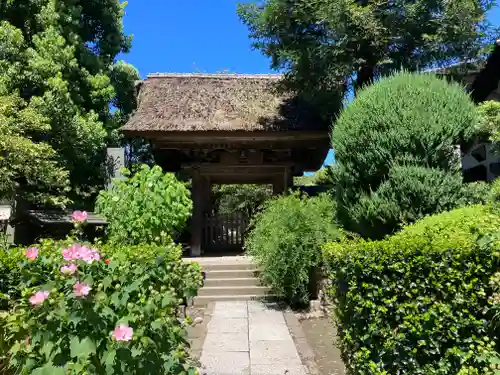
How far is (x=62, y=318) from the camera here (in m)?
2.09

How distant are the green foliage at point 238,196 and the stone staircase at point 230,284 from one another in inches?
567

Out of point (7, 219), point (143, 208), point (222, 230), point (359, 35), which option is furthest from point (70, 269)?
point (222, 230)

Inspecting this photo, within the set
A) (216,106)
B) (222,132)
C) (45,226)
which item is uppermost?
(216,106)

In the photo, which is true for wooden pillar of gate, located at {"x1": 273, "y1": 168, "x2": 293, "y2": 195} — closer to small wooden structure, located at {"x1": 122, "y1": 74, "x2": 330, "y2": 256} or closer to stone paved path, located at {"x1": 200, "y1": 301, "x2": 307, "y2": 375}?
small wooden structure, located at {"x1": 122, "y1": 74, "x2": 330, "y2": 256}

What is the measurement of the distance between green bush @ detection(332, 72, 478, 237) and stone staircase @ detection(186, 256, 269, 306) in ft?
9.29

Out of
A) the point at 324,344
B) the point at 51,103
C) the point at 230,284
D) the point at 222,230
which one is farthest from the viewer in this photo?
the point at 222,230

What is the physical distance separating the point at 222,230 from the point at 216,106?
367 centimetres

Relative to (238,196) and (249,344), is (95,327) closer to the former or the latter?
(249,344)

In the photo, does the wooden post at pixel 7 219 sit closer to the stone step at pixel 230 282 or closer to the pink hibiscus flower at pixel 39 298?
the stone step at pixel 230 282

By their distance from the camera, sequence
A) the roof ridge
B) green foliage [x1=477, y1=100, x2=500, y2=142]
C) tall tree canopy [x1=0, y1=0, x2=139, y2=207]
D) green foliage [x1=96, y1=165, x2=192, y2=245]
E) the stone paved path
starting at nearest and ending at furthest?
1. the stone paved path
2. green foliage [x1=477, y1=100, x2=500, y2=142]
3. green foliage [x1=96, y1=165, x2=192, y2=245]
4. tall tree canopy [x1=0, y1=0, x2=139, y2=207]
5. the roof ridge

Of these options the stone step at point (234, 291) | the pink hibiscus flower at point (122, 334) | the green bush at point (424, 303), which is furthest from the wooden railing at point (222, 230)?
the pink hibiscus flower at point (122, 334)

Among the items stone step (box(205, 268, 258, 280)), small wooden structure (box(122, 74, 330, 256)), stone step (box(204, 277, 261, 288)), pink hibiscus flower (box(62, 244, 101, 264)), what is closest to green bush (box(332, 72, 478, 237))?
stone step (box(204, 277, 261, 288))

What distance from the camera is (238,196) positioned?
965 inches

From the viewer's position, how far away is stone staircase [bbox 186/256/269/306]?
7570 mm
